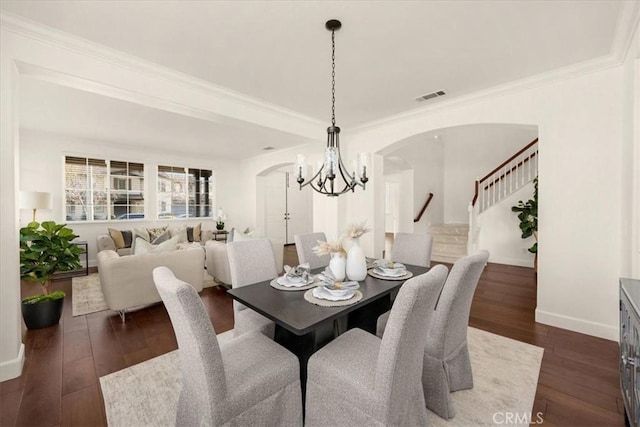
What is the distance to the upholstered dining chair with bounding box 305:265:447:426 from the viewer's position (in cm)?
118

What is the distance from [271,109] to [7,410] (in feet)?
11.8

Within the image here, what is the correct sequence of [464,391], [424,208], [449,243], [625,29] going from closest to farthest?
Answer: [464,391] → [625,29] → [449,243] → [424,208]

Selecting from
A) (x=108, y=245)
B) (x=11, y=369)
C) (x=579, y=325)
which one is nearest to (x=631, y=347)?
(x=579, y=325)

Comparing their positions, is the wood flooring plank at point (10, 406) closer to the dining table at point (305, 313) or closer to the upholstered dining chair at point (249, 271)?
the upholstered dining chair at point (249, 271)

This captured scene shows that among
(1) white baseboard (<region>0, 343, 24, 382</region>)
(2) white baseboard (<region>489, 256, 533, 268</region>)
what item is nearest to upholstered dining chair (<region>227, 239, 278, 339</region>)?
(1) white baseboard (<region>0, 343, 24, 382</region>)

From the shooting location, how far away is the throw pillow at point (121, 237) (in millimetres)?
5479

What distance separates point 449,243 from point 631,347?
518 cm

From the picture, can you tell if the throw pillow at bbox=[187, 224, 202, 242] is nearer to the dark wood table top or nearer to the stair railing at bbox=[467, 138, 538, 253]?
the dark wood table top

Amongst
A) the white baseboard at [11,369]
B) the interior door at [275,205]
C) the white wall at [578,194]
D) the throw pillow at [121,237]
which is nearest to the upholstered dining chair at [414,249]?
the white wall at [578,194]

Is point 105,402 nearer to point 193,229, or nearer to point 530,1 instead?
point 530,1

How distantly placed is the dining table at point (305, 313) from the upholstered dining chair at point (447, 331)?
386 mm

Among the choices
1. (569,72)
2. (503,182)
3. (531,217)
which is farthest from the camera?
(503,182)

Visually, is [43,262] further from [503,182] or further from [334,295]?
[503,182]

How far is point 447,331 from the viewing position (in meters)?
1.67
